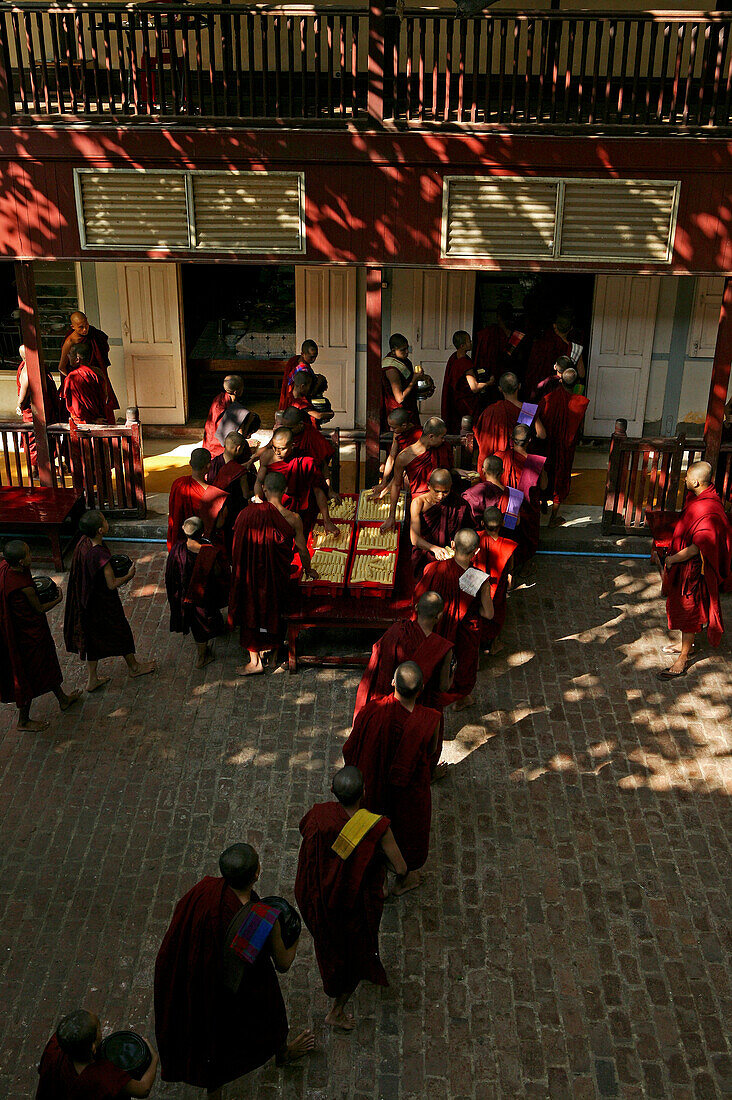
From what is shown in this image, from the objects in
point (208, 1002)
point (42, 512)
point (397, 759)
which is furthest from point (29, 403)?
point (208, 1002)

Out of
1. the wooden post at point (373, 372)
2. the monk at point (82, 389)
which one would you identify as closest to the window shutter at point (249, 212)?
the wooden post at point (373, 372)

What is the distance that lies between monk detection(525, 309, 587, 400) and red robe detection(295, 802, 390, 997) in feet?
26.7

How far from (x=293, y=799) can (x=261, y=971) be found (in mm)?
2592

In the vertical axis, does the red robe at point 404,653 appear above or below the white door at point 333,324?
below

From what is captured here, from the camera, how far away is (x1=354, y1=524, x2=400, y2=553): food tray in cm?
1006

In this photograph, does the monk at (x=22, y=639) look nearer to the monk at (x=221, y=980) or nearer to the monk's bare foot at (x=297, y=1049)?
the monk at (x=221, y=980)

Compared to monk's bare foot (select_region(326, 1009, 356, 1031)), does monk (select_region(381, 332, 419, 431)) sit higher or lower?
higher

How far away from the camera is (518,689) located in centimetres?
914

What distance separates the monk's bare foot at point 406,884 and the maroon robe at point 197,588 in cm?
314

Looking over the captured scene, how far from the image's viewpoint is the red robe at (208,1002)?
499 centimetres

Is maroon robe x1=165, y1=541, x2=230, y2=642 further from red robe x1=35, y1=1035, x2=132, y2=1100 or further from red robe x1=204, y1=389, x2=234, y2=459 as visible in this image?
red robe x1=35, y1=1035, x2=132, y2=1100

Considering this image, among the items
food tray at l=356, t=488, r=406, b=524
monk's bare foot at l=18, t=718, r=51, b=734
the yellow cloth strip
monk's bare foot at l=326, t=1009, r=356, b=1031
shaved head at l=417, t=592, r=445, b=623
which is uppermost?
shaved head at l=417, t=592, r=445, b=623

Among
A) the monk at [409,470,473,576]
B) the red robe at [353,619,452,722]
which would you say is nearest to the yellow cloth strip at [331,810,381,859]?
the red robe at [353,619,452,722]

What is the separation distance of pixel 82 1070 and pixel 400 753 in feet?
8.45
